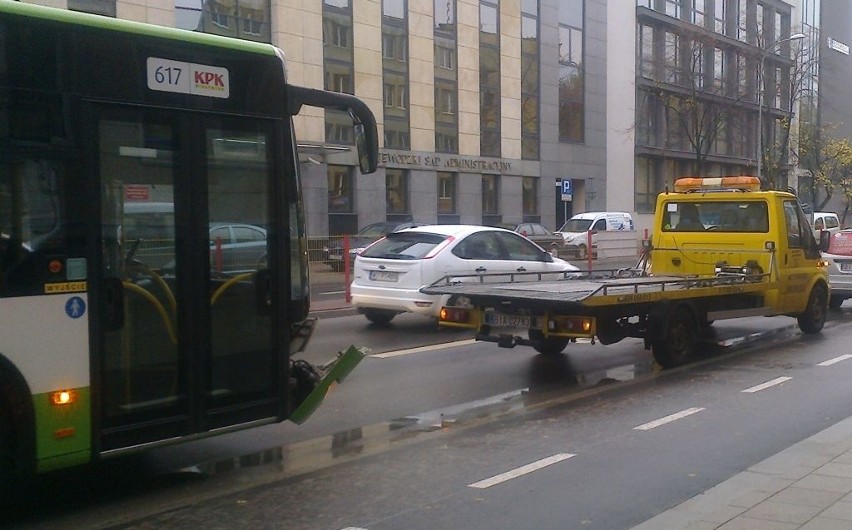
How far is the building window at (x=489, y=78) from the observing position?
42500mm

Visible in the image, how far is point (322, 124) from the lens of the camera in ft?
116

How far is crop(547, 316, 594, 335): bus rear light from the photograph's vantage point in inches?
393

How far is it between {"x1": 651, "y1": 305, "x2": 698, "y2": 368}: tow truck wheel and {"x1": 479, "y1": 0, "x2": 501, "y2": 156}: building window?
1242 inches

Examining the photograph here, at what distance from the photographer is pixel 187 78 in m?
6.17

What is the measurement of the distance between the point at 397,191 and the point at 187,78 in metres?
33.4

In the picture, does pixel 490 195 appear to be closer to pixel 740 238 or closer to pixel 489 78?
pixel 489 78

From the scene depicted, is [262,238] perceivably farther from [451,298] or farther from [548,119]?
[548,119]

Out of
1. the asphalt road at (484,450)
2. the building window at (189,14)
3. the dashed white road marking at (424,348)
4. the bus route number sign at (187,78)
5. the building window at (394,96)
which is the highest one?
the building window at (189,14)

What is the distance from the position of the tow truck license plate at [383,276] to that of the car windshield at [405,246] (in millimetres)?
263

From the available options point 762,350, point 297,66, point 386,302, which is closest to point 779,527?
point 762,350

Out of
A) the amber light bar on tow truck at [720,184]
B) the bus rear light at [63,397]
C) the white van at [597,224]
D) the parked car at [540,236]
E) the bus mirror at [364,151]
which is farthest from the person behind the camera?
the white van at [597,224]

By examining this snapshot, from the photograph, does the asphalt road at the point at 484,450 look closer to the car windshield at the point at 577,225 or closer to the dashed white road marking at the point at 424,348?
the dashed white road marking at the point at 424,348

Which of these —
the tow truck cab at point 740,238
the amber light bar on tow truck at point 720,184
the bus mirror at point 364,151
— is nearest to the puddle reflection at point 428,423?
the bus mirror at point 364,151

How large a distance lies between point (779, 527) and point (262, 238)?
3.69 m
